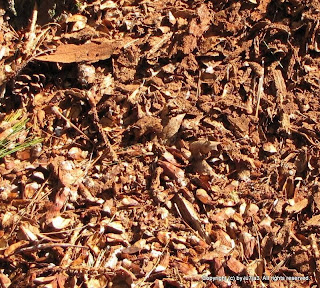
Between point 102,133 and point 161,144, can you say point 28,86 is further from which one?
point 161,144

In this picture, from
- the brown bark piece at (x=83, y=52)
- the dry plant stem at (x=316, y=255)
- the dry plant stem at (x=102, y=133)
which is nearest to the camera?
the dry plant stem at (x=316, y=255)

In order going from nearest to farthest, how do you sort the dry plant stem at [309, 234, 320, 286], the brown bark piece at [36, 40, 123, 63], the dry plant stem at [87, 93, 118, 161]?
the dry plant stem at [309, 234, 320, 286] → the dry plant stem at [87, 93, 118, 161] → the brown bark piece at [36, 40, 123, 63]

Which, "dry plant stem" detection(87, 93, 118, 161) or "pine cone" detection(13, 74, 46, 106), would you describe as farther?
"pine cone" detection(13, 74, 46, 106)

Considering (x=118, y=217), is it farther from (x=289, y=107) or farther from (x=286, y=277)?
(x=289, y=107)

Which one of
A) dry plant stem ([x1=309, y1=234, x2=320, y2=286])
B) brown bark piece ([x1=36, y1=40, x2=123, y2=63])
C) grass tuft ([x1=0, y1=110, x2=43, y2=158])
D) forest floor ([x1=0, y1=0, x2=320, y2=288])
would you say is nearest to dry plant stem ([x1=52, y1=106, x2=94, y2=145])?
forest floor ([x1=0, y1=0, x2=320, y2=288])

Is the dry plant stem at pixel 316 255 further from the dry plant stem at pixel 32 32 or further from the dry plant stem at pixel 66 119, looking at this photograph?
the dry plant stem at pixel 32 32

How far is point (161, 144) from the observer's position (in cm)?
229

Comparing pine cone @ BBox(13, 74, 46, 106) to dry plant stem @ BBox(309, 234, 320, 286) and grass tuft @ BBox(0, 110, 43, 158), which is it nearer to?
grass tuft @ BBox(0, 110, 43, 158)

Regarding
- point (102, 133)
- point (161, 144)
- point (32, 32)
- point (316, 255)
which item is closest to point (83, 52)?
point (32, 32)

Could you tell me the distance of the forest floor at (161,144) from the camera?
206 centimetres

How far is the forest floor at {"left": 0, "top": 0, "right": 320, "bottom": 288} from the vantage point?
2062 mm

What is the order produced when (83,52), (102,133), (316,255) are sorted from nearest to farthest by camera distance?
(316,255) → (102,133) → (83,52)

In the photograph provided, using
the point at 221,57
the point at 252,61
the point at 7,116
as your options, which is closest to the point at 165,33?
the point at 221,57

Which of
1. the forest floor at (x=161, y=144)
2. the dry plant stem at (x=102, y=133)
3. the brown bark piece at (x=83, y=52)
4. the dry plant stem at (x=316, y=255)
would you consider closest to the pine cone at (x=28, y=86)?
the forest floor at (x=161, y=144)
